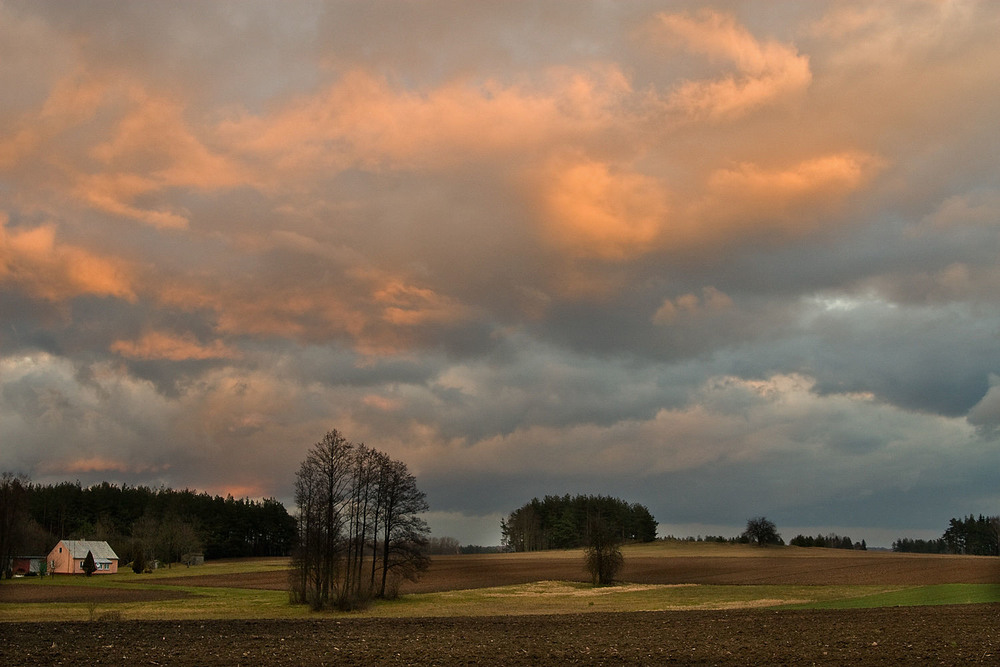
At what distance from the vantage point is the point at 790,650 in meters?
29.4

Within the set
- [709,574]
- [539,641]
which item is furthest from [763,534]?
[539,641]

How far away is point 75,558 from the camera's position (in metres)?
144

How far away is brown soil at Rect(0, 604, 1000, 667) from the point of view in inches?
1064

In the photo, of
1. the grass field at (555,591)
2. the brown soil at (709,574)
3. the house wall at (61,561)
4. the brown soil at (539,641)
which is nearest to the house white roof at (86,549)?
the house wall at (61,561)

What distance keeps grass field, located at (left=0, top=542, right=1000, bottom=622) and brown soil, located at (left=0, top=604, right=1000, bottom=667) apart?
34.7 ft

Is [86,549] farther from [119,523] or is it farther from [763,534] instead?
[763,534]

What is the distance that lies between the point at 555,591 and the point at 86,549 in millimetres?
95295

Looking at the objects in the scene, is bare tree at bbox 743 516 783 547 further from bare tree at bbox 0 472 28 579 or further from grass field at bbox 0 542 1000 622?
bare tree at bbox 0 472 28 579

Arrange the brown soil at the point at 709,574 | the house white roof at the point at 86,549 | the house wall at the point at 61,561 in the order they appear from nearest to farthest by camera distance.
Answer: the brown soil at the point at 709,574
the house wall at the point at 61,561
the house white roof at the point at 86,549

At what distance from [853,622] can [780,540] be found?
165 meters

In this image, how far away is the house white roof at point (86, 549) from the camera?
144 metres

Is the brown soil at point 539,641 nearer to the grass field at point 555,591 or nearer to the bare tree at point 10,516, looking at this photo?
the grass field at point 555,591

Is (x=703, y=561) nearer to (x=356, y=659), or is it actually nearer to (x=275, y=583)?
(x=275, y=583)

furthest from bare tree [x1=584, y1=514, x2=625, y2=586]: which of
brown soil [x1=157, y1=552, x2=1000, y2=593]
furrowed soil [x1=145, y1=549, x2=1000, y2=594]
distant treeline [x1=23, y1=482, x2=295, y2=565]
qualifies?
distant treeline [x1=23, y1=482, x2=295, y2=565]
